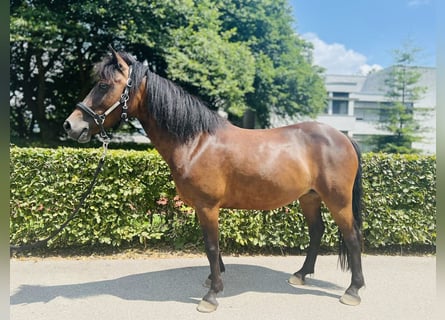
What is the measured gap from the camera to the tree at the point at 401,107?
28.9 m

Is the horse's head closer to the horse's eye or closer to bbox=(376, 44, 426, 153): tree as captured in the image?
the horse's eye

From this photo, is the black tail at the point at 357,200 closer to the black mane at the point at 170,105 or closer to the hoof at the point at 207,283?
the hoof at the point at 207,283

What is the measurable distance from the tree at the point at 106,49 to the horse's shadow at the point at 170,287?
7107 mm

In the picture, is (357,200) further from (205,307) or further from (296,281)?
(205,307)

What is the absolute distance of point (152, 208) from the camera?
4832 millimetres

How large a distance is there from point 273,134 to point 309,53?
2215 centimetres

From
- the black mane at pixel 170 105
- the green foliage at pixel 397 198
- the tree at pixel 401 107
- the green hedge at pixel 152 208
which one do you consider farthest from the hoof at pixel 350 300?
the tree at pixel 401 107

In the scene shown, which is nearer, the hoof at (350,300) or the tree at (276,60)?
the hoof at (350,300)

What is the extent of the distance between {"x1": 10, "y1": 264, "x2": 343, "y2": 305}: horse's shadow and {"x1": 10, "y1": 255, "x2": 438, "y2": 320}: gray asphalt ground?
1cm

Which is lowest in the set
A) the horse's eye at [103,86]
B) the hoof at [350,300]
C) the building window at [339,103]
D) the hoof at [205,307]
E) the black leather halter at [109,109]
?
the hoof at [205,307]

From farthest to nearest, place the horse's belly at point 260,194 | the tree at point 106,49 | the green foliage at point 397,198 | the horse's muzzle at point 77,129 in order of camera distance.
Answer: the tree at point 106,49
the green foliage at point 397,198
the horse's belly at point 260,194
the horse's muzzle at point 77,129

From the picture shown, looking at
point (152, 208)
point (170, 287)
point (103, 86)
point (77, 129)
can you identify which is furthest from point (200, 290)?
point (103, 86)

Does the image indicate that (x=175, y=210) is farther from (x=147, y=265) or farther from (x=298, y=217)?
(x=298, y=217)

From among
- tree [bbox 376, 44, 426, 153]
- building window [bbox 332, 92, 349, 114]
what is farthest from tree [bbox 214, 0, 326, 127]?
building window [bbox 332, 92, 349, 114]
